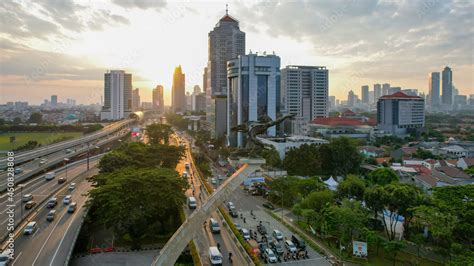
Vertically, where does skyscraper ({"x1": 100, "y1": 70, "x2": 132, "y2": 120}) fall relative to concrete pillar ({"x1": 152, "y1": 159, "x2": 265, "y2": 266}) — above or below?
above

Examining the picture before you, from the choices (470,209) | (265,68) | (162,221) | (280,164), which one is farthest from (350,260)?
(265,68)

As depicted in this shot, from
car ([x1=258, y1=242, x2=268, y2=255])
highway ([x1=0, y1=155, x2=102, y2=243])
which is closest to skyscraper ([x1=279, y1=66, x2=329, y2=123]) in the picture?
highway ([x1=0, y1=155, x2=102, y2=243])

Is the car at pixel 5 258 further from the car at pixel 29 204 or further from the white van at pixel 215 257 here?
the white van at pixel 215 257

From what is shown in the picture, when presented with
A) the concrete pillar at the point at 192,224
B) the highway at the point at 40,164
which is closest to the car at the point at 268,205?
the concrete pillar at the point at 192,224

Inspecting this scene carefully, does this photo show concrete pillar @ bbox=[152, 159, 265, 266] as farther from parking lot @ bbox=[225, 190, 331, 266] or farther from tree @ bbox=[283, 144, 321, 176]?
tree @ bbox=[283, 144, 321, 176]

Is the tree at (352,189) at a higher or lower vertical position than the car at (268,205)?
higher

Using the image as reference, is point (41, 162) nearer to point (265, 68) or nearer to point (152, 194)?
point (152, 194)

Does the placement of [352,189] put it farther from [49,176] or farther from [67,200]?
[49,176]
